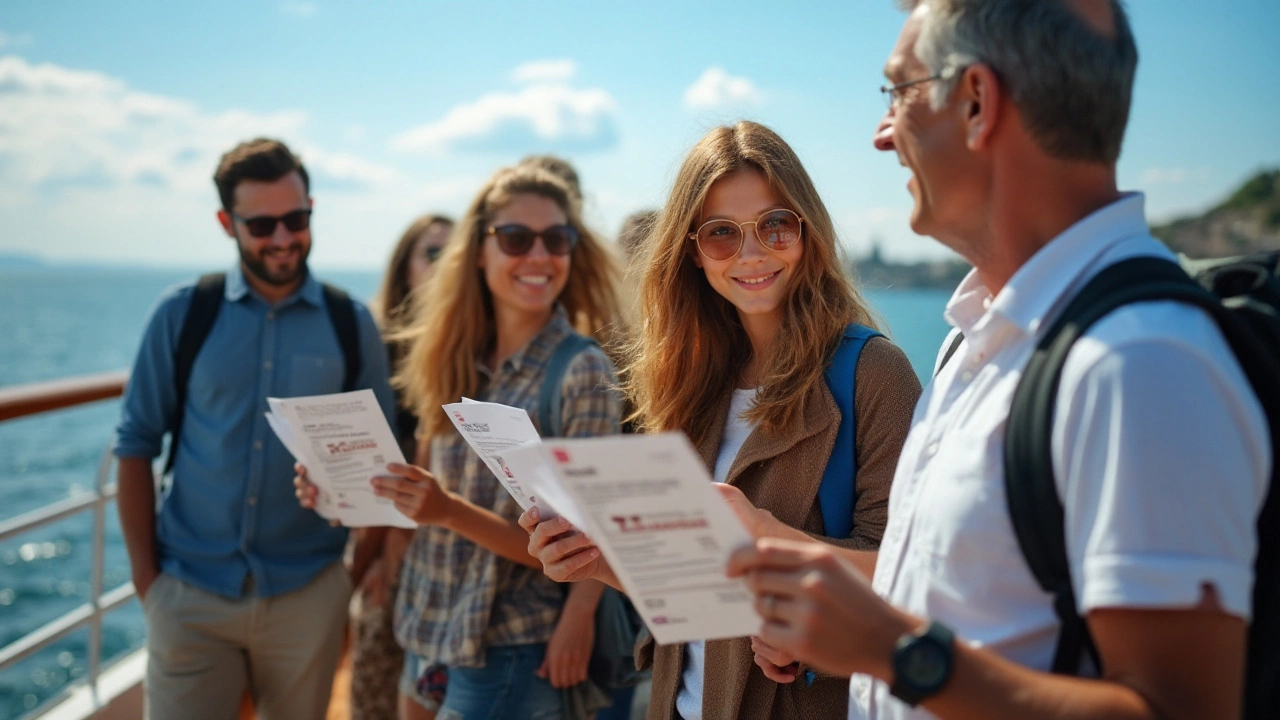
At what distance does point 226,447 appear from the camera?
327cm

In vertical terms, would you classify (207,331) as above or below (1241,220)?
below

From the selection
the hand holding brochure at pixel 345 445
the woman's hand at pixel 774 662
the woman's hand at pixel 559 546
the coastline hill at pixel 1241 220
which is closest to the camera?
the woman's hand at pixel 774 662

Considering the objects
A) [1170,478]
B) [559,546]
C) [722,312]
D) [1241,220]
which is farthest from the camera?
[1241,220]

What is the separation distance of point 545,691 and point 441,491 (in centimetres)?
74

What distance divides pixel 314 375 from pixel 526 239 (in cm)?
91

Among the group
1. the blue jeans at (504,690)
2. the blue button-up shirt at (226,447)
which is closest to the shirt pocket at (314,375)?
the blue button-up shirt at (226,447)

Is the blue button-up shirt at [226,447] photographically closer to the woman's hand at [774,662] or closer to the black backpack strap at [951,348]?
the woman's hand at [774,662]

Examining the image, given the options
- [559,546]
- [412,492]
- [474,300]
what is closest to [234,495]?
[412,492]

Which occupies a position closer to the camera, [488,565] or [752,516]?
[752,516]

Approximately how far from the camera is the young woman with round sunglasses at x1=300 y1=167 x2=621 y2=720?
2.91 metres

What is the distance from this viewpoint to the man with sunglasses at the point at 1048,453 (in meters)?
1.01

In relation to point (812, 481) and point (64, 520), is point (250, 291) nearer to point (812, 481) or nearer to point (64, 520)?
point (812, 481)

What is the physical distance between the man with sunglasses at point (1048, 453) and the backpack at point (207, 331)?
248cm

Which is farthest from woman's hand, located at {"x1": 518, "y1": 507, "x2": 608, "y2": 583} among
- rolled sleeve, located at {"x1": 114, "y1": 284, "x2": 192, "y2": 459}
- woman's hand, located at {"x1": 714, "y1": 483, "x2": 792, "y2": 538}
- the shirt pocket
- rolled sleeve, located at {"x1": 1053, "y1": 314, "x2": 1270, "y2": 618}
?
rolled sleeve, located at {"x1": 114, "y1": 284, "x2": 192, "y2": 459}
